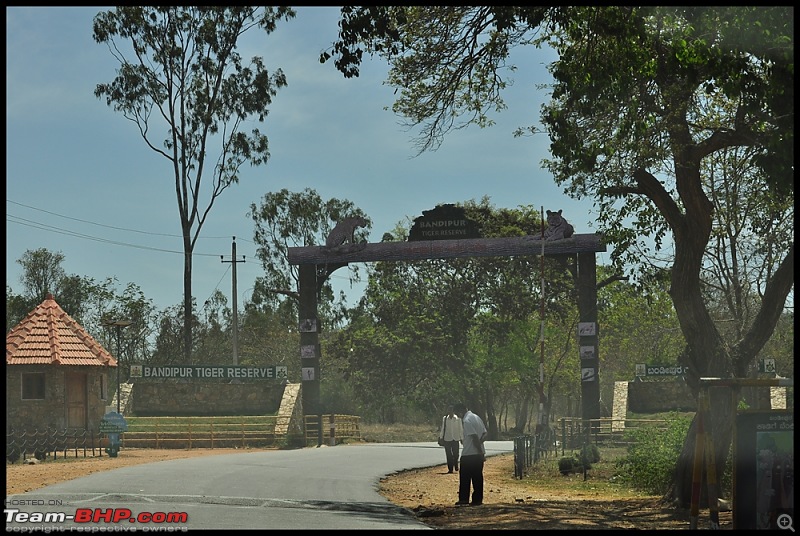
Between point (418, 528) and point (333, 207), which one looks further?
point (333, 207)

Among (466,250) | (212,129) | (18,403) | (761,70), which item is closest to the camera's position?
(761,70)

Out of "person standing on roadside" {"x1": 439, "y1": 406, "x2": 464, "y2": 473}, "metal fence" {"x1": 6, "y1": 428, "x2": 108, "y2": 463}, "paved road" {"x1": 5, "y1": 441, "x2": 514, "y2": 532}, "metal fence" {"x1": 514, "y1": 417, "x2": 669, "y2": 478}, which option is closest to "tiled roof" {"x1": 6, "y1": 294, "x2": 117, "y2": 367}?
"metal fence" {"x1": 6, "y1": 428, "x2": 108, "y2": 463}

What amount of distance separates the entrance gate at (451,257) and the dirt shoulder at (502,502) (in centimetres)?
1348

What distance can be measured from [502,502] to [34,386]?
21.3 meters

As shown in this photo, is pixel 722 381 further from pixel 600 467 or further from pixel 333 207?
pixel 333 207

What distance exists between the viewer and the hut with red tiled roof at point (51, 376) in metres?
34.6

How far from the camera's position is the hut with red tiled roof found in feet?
114

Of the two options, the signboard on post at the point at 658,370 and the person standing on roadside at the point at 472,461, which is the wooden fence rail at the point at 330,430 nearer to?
the signboard on post at the point at 658,370

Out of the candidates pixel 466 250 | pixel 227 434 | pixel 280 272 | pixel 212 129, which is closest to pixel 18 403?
pixel 227 434

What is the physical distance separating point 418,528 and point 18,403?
80.0 feet

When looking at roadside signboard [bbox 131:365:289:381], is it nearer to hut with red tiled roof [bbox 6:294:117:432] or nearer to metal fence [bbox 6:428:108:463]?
hut with red tiled roof [bbox 6:294:117:432]

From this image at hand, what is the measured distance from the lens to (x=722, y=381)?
506 inches

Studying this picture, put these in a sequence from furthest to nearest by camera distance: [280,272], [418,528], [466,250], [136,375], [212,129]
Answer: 1. [280,272]
2. [212,129]
3. [136,375]
4. [466,250]
5. [418,528]

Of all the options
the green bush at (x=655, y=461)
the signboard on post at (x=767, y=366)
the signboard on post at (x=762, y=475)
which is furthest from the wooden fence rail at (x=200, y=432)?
the signboard on post at (x=762, y=475)
